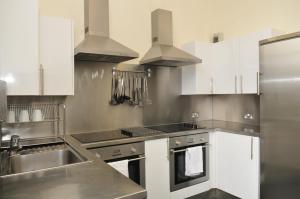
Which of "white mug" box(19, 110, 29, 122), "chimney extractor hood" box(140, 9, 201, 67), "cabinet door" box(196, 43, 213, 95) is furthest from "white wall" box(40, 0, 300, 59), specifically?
"white mug" box(19, 110, 29, 122)

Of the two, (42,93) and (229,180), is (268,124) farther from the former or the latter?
(42,93)

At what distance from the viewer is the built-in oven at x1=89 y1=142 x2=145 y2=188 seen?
6.14 ft

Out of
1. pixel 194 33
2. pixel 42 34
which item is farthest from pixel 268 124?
pixel 42 34

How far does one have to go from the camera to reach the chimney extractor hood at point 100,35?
2.04 m

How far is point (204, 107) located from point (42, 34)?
7.30 ft

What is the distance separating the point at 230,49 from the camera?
264 centimetres

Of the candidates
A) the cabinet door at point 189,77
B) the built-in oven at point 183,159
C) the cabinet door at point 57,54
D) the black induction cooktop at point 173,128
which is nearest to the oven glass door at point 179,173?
the built-in oven at point 183,159

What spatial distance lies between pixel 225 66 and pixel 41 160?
2.19 meters

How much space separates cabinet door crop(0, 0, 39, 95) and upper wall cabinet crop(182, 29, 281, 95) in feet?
5.72

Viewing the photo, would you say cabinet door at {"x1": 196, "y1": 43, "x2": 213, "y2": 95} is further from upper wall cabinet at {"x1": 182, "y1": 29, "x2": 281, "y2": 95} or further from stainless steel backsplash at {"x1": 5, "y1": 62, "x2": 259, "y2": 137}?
stainless steel backsplash at {"x1": 5, "y1": 62, "x2": 259, "y2": 137}

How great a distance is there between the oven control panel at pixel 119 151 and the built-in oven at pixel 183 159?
35 centimetres

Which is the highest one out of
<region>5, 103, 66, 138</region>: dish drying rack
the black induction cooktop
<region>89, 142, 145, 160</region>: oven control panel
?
<region>5, 103, 66, 138</region>: dish drying rack

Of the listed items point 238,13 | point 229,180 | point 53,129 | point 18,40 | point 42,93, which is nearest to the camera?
point 18,40

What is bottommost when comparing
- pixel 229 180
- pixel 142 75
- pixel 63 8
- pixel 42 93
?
pixel 229 180
